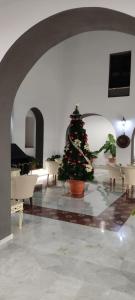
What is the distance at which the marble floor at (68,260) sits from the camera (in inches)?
110

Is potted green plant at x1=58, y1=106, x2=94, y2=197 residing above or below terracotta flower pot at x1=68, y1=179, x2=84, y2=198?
above

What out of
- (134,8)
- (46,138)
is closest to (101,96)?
(46,138)

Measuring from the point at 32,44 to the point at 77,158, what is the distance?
436cm

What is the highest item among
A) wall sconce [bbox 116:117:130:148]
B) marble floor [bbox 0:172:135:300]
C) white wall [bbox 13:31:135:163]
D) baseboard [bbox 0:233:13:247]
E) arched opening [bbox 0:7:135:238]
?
white wall [bbox 13:31:135:163]

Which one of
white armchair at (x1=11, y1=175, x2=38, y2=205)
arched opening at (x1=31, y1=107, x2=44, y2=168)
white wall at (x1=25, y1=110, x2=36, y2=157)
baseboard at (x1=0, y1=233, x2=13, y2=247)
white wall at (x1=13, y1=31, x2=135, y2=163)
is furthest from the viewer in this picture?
white wall at (x1=25, y1=110, x2=36, y2=157)

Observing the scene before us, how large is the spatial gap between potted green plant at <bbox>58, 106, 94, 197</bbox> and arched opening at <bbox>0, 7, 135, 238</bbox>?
3.55 meters

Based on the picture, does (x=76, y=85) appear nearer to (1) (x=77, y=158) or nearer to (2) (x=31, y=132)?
(2) (x=31, y=132)

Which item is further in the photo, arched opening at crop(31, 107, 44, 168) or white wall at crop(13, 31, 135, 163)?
arched opening at crop(31, 107, 44, 168)

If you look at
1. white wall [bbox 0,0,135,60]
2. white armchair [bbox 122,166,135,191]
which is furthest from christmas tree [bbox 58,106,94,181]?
white wall [bbox 0,0,135,60]

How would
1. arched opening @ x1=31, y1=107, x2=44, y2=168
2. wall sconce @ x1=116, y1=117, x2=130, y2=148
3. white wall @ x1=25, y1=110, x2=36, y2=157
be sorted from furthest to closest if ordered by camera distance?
1. white wall @ x1=25, y1=110, x2=36, y2=157
2. arched opening @ x1=31, y1=107, x2=44, y2=168
3. wall sconce @ x1=116, y1=117, x2=130, y2=148

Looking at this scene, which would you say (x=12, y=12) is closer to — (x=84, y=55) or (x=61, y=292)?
(x=61, y=292)

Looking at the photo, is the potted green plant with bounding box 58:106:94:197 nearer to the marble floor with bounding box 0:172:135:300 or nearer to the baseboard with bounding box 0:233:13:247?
the marble floor with bounding box 0:172:135:300

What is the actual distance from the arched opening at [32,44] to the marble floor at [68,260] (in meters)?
0.60

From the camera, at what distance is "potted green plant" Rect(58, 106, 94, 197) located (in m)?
7.36
